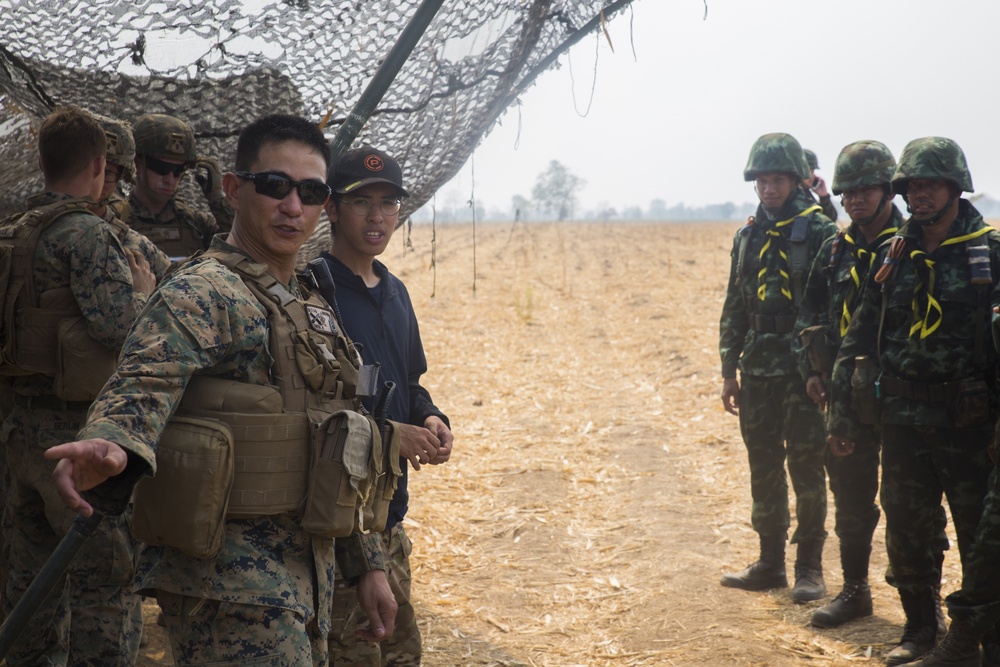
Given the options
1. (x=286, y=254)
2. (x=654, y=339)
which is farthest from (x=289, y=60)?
(x=654, y=339)

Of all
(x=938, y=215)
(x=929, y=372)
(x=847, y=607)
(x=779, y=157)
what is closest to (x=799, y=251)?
(x=779, y=157)

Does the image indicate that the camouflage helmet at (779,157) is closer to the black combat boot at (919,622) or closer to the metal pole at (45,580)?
the black combat boot at (919,622)

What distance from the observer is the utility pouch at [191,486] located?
2121 mm

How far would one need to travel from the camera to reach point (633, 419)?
397 inches

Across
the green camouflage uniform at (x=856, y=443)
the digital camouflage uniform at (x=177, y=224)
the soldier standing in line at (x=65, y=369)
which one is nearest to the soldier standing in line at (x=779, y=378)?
the green camouflage uniform at (x=856, y=443)

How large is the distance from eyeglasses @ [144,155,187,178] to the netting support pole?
40.6 inches

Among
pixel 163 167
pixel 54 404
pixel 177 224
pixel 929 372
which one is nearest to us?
pixel 54 404

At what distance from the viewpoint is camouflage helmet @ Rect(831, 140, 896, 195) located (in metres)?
5.02

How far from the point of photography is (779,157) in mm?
5504

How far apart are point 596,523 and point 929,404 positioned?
2.99m

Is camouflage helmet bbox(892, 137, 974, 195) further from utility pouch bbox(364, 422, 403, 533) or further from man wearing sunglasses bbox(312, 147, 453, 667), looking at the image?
utility pouch bbox(364, 422, 403, 533)

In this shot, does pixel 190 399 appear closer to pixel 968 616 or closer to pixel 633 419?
pixel 968 616

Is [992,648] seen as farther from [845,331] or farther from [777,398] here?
[777,398]

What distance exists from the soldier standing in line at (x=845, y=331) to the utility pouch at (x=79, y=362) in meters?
3.66
